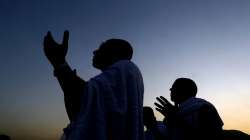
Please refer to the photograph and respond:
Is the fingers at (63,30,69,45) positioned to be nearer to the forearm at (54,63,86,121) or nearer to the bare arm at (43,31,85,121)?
the bare arm at (43,31,85,121)

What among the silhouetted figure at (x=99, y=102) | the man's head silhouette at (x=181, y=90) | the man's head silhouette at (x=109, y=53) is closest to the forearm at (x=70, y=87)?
the silhouetted figure at (x=99, y=102)

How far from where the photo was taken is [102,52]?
16.9 feet

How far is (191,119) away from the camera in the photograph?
709cm

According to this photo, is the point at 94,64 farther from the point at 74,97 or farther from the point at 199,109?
the point at 199,109

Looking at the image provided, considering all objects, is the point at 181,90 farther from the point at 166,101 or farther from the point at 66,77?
the point at 66,77

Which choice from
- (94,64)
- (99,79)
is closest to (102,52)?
(94,64)

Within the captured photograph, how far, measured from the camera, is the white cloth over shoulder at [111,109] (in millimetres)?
4336

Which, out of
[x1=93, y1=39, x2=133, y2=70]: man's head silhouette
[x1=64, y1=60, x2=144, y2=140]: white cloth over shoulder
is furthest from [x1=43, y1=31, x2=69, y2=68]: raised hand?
[x1=93, y1=39, x2=133, y2=70]: man's head silhouette

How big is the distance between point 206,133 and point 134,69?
230 cm

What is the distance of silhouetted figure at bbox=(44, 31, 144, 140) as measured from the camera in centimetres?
436

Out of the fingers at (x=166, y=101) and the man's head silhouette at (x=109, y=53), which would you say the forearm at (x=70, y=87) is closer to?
the man's head silhouette at (x=109, y=53)

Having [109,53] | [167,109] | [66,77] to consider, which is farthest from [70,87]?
[167,109]

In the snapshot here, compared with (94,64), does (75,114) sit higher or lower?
lower

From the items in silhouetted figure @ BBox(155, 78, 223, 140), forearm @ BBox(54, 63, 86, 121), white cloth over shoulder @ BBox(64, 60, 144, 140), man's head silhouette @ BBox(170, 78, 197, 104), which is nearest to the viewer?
white cloth over shoulder @ BBox(64, 60, 144, 140)
